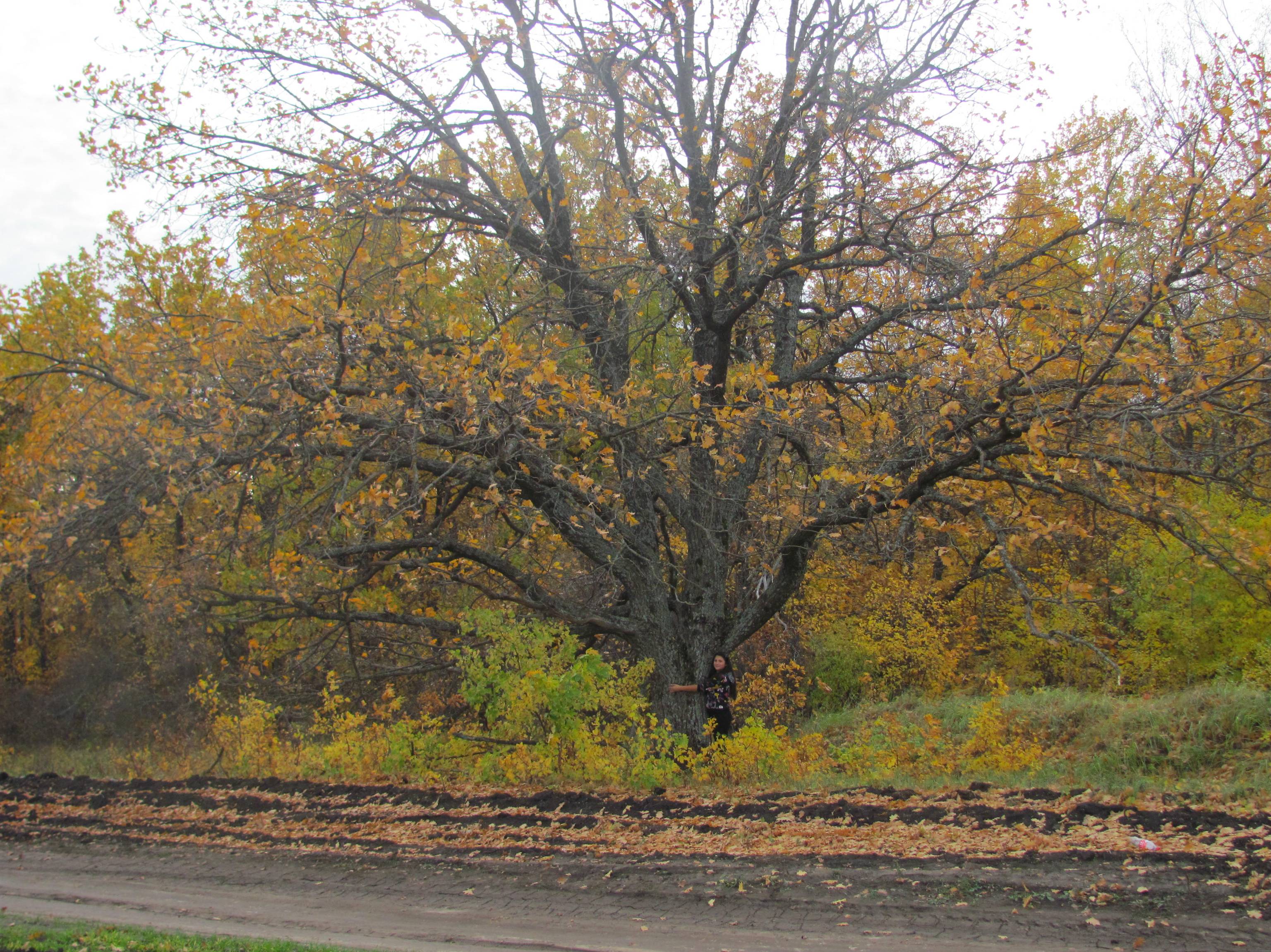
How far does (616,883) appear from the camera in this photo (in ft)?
20.7

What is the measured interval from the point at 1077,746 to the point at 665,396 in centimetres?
643

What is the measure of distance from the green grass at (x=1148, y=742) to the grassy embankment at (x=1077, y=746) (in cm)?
1

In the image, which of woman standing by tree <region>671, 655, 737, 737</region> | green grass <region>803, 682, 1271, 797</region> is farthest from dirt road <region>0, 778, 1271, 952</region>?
woman standing by tree <region>671, 655, 737, 737</region>

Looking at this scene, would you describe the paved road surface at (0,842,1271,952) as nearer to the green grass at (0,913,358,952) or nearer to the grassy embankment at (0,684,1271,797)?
the green grass at (0,913,358,952)

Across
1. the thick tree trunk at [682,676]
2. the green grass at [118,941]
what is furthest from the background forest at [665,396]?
the green grass at [118,941]

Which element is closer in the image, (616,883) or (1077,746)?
(616,883)

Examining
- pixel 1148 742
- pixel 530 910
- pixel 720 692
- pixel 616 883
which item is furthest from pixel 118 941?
pixel 1148 742

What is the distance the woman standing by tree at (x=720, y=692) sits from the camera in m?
10.1

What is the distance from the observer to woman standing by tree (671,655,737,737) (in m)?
10.1

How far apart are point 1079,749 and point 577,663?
5972 mm

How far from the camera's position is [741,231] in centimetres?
915

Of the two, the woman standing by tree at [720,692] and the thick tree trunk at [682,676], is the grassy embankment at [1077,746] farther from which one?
the thick tree trunk at [682,676]

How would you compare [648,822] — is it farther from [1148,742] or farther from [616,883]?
[1148,742]

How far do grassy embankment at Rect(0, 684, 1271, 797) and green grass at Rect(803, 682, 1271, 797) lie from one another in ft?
0.04
